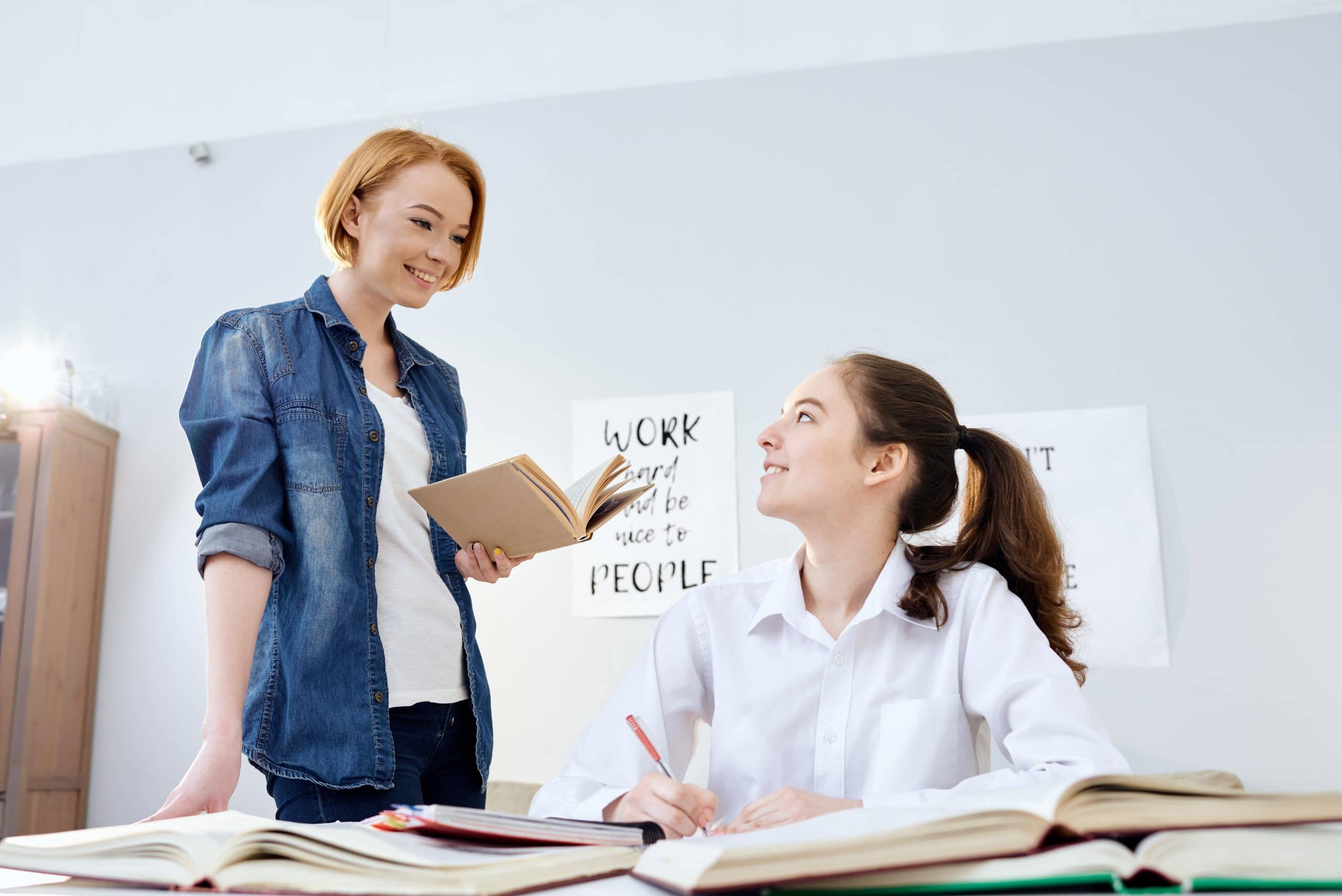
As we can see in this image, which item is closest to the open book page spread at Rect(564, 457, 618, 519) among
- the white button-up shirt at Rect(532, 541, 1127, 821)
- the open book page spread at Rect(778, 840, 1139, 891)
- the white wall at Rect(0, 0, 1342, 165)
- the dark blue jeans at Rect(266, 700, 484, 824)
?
the white button-up shirt at Rect(532, 541, 1127, 821)

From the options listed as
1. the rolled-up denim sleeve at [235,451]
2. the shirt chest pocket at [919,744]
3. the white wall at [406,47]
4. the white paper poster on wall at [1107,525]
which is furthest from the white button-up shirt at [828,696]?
the white wall at [406,47]

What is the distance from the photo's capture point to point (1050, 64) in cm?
261

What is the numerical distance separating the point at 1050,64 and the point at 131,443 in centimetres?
255

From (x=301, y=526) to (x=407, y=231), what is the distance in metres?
0.41

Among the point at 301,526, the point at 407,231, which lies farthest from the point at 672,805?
the point at 407,231

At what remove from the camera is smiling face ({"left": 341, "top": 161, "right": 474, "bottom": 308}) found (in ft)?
4.44

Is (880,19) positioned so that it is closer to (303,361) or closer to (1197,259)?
(1197,259)

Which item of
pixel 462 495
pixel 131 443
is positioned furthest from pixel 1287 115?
pixel 131 443

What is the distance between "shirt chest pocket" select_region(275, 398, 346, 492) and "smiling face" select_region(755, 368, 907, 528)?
49 cm

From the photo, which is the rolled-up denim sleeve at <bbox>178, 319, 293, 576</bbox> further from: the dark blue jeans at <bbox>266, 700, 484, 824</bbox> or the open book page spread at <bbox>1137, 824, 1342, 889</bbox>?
the open book page spread at <bbox>1137, 824, 1342, 889</bbox>

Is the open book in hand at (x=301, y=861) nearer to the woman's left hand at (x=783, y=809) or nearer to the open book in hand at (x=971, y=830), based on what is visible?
the open book in hand at (x=971, y=830)

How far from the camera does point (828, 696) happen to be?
117 cm

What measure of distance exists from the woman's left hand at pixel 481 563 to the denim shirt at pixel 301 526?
0.08 m

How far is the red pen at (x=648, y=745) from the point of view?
3.30 feet
